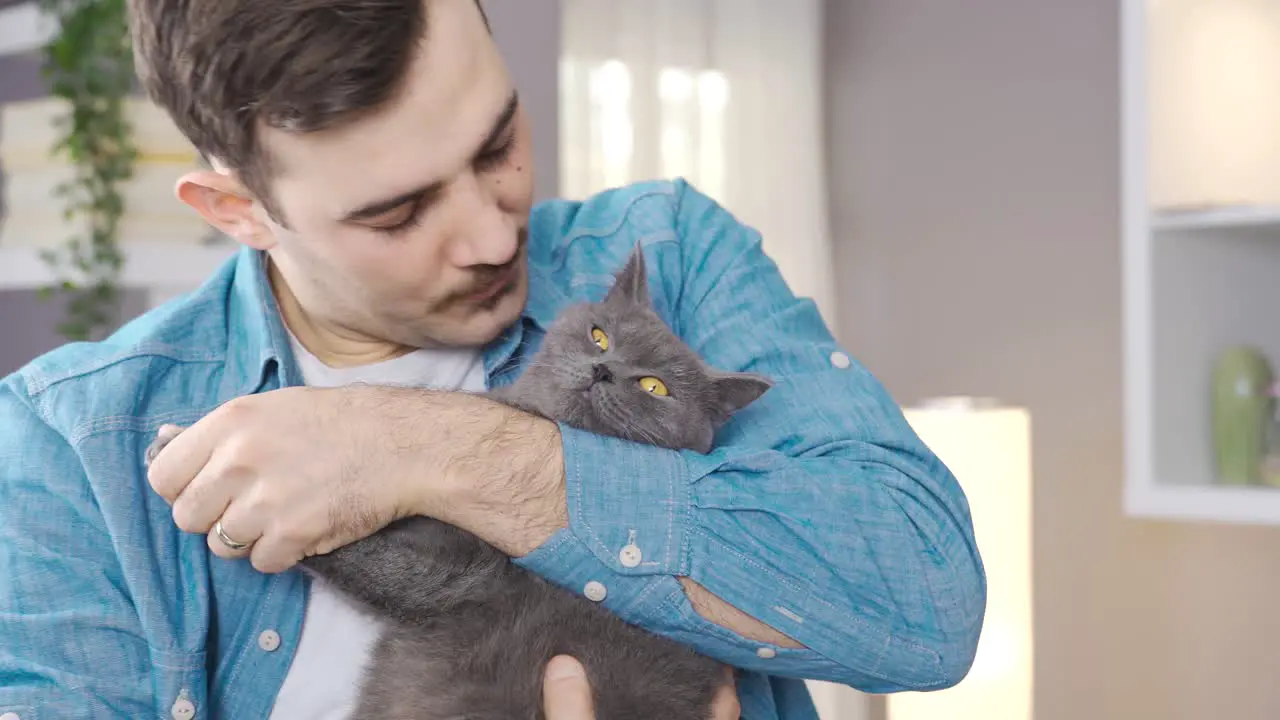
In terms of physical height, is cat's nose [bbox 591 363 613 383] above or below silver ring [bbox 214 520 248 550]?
above

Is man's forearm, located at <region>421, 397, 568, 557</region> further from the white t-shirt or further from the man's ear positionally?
the man's ear

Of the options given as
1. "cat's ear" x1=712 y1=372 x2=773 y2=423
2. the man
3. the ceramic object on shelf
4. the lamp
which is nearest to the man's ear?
the man

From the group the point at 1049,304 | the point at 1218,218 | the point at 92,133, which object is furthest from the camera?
the point at 1049,304

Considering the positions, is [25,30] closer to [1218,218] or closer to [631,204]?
[631,204]

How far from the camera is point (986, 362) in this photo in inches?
122

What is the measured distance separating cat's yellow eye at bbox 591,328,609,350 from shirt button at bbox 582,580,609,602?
10.2 inches

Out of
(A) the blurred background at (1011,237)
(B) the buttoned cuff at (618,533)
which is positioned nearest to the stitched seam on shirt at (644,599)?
(B) the buttoned cuff at (618,533)

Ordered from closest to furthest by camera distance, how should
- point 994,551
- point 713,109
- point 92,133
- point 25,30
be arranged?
point 92,133 < point 25,30 < point 994,551 < point 713,109

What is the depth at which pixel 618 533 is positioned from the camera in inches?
37.1

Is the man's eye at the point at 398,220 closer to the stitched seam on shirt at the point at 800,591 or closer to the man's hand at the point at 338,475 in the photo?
the man's hand at the point at 338,475

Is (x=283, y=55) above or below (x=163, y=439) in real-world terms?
above

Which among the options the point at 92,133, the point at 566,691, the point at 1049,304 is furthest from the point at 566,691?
the point at 1049,304

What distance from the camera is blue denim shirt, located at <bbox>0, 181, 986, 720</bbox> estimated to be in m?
0.94

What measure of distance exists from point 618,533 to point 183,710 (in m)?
0.45
